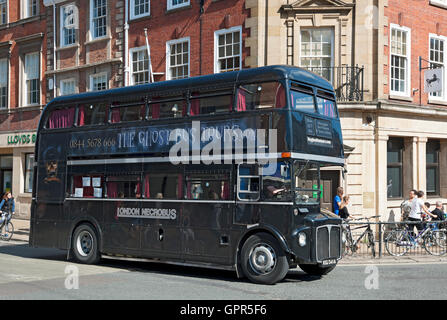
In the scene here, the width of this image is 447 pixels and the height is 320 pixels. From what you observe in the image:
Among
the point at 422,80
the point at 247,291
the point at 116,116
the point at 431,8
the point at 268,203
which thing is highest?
the point at 431,8

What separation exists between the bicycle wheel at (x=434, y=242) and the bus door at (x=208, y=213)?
715cm

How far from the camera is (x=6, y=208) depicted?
21812 millimetres

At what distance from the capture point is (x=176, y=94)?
41.9ft

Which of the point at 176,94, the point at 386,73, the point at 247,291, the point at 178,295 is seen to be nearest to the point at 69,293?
the point at 178,295

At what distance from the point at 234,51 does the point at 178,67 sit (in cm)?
287

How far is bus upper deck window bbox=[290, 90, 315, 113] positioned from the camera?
36.7 feet

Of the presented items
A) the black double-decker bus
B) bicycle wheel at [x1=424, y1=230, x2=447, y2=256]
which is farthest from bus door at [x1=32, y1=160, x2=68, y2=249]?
bicycle wheel at [x1=424, y1=230, x2=447, y2=256]

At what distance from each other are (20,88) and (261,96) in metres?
21.3

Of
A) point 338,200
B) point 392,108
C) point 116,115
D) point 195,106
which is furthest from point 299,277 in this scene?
point 392,108

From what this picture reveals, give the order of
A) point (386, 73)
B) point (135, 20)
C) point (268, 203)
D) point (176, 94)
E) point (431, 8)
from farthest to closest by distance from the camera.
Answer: point (135, 20) < point (431, 8) < point (386, 73) < point (176, 94) < point (268, 203)

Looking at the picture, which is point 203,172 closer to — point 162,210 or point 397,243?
point 162,210

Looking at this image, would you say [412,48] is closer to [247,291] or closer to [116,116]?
[116,116]

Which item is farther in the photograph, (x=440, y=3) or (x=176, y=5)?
(x=176, y=5)

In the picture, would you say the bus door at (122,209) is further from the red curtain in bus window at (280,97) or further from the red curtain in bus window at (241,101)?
the red curtain in bus window at (280,97)
